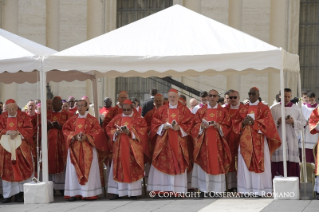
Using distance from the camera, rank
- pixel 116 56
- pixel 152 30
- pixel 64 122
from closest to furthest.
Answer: pixel 116 56 → pixel 152 30 → pixel 64 122

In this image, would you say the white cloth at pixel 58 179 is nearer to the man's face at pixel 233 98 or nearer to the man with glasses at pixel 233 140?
the man with glasses at pixel 233 140

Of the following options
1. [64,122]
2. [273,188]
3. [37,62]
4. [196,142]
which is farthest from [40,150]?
[273,188]

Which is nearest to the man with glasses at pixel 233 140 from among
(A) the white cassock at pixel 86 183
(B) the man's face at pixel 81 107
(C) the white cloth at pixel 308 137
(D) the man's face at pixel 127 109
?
(D) the man's face at pixel 127 109

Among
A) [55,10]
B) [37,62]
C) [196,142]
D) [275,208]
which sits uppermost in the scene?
[55,10]

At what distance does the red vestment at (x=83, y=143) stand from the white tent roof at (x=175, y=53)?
101 cm

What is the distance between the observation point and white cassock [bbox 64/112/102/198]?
11.7m

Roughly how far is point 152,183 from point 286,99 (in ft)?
8.96

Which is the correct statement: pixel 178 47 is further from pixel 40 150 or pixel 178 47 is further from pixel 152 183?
pixel 40 150

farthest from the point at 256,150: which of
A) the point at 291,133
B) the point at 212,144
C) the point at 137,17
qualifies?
the point at 137,17

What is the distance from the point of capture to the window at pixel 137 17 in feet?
70.0

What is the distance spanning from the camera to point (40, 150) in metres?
12.6

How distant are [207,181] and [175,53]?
214 cm

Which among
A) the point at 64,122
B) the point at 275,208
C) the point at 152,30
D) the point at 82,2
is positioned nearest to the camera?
the point at 275,208

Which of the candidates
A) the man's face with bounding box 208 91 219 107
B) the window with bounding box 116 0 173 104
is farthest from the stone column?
the man's face with bounding box 208 91 219 107
